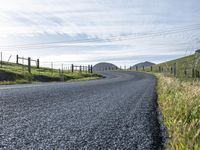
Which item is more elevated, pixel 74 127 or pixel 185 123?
pixel 185 123

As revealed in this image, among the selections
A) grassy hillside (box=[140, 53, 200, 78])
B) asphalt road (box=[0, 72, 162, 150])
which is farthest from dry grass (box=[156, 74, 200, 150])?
grassy hillside (box=[140, 53, 200, 78])

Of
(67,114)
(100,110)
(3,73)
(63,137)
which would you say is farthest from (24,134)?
(3,73)

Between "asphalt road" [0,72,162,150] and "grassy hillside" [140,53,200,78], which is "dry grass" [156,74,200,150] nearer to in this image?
"asphalt road" [0,72,162,150]

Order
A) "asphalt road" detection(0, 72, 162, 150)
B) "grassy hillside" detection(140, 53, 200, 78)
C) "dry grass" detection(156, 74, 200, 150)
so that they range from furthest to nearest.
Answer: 1. "grassy hillside" detection(140, 53, 200, 78)
2. "asphalt road" detection(0, 72, 162, 150)
3. "dry grass" detection(156, 74, 200, 150)

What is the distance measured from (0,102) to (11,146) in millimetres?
5328

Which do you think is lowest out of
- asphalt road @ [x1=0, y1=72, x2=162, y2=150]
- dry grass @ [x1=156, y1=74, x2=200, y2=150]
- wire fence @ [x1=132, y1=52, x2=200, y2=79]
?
asphalt road @ [x1=0, y1=72, x2=162, y2=150]

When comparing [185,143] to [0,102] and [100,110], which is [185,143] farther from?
[0,102]

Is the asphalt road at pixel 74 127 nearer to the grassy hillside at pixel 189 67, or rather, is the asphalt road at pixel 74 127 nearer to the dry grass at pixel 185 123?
the dry grass at pixel 185 123

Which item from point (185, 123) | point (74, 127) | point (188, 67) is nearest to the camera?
point (185, 123)

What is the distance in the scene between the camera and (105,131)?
23.8 feet

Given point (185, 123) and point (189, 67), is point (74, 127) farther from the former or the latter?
point (189, 67)

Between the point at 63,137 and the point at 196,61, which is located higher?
the point at 196,61

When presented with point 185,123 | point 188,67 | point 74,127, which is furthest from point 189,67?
point 74,127

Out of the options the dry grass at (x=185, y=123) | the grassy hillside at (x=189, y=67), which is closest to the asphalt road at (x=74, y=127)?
the dry grass at (x=185, y=123)
